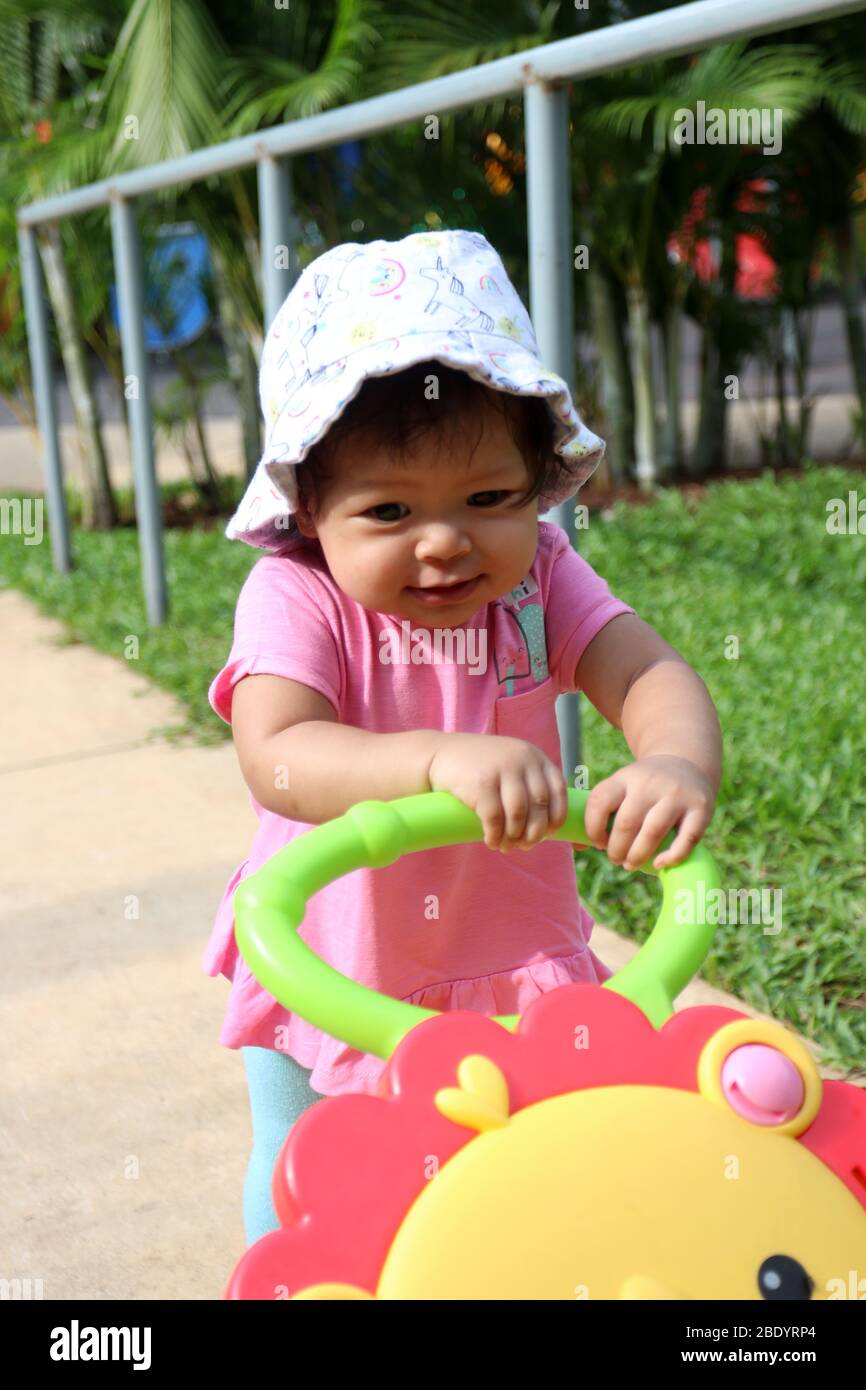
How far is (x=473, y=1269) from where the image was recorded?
40.5 inches

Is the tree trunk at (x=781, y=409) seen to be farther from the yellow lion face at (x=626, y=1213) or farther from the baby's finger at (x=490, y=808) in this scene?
the yellow lion face at (x=626, y=1213)

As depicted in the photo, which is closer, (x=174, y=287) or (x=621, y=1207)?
(x=621, y=1207)

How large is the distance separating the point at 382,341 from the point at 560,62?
1603 mm

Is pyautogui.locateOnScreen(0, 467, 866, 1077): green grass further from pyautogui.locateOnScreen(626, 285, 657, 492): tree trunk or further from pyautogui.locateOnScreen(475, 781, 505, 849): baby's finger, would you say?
pyautogui.locateOnScreen(475, 781, 505, 849): baby's finger

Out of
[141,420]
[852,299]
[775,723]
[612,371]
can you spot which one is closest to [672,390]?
[612,371]

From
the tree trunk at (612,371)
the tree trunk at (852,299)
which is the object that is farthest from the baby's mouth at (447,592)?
the tree trunk at (852,299)

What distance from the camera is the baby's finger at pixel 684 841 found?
1.29m

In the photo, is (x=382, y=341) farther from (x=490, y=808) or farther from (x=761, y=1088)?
(x=761, y=1088)

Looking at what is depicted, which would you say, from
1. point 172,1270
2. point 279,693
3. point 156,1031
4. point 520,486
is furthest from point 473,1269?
point 156,1031

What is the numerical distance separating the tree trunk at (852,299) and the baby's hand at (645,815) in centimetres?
659

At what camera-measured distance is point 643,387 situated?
24.3ft

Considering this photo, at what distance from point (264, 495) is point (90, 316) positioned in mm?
6713

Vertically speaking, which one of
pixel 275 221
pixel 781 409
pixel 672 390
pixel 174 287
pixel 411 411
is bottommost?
pixel 781 409
